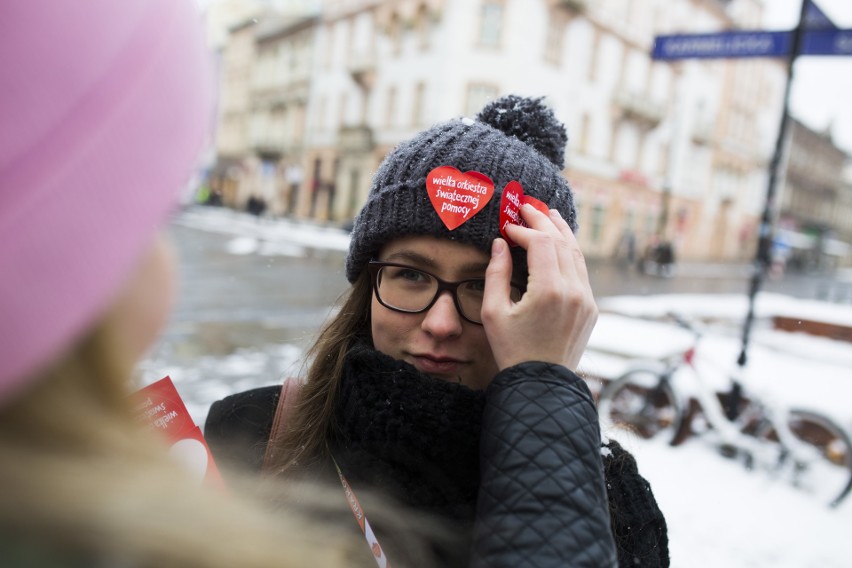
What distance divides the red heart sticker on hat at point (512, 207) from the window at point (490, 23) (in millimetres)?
24793

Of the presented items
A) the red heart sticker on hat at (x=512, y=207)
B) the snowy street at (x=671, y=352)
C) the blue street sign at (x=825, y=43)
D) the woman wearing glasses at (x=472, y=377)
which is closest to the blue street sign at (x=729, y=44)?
the blue street sign at (x=825, y=43)

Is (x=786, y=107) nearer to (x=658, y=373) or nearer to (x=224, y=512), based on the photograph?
(x=658, y=373)

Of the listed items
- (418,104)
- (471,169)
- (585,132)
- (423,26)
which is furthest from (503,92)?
(471,169)

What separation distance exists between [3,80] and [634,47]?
101 ft

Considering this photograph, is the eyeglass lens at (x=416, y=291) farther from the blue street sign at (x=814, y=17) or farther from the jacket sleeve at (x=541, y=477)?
the blue street sign at (x=814, y=17)

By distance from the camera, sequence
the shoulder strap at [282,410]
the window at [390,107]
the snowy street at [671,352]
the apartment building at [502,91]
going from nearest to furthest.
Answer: the shoulder strap at [282,410], the snowy street at [671,352], the apartment building at [502,91], the window at [390,107]

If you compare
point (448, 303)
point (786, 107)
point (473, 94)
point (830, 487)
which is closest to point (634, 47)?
point (473, 94)

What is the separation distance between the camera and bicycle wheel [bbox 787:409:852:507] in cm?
414

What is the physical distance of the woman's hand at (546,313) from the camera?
99 centimetres

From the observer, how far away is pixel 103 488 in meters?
0.44

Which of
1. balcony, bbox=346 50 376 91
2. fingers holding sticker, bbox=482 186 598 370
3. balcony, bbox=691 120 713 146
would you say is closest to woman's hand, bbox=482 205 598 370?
fingers holding sticker, bbox=482 186 598 370

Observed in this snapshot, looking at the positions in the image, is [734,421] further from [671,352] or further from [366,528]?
[366,528]

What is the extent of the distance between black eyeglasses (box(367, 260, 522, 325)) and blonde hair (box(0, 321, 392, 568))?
85 cm

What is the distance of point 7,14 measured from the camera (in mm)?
409
